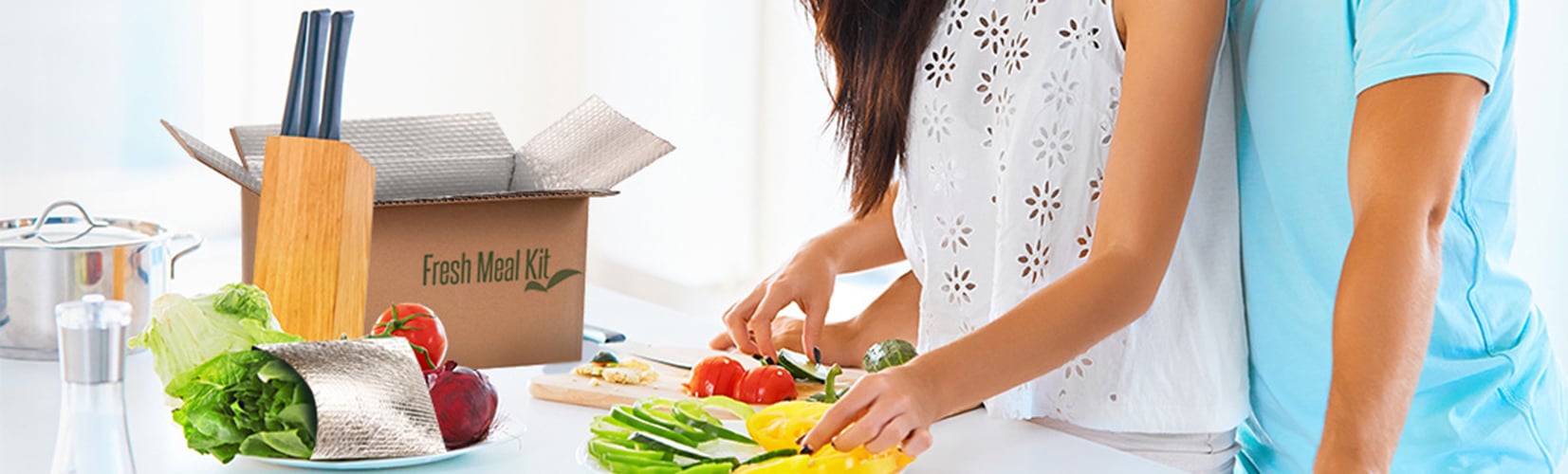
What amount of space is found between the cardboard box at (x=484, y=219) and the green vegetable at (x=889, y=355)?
338 mm

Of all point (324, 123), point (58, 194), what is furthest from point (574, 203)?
point (58, 194)

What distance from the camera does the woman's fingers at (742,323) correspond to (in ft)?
4.71

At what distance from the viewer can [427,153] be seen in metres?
1.54

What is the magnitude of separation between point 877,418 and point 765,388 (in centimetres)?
28

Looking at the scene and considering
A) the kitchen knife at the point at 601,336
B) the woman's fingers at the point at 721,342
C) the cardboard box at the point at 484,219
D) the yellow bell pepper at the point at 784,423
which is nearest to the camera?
the yellow bell pepper at the point at 784,423

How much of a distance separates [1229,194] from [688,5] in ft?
8.46

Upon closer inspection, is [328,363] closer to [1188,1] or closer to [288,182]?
[288,182]

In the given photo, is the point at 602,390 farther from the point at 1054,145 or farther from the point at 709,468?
the point at 1054,145

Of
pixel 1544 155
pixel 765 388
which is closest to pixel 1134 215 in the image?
pixel 765 388

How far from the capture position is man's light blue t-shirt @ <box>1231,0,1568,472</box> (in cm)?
110

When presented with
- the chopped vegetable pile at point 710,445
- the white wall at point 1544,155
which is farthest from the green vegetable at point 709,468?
the white wall at point 1544,155

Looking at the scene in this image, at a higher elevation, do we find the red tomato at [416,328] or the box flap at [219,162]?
the box flap at [219,162]

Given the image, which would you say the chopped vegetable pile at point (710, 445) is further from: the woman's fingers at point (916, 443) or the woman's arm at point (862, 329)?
the woman's arm at point (862, 329)

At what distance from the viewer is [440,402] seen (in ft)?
3.51
